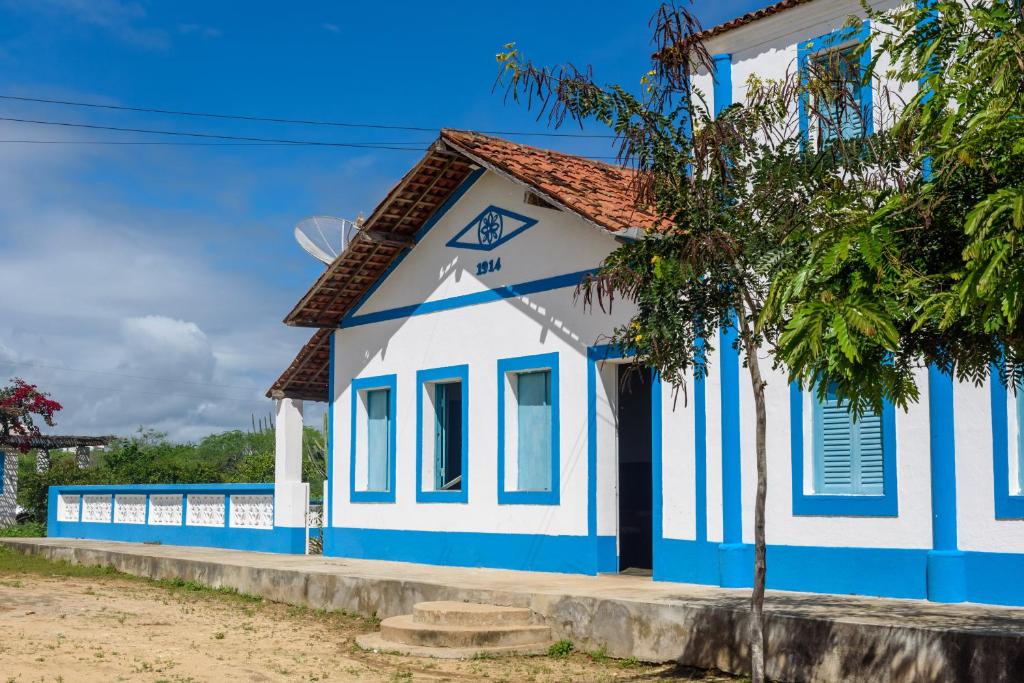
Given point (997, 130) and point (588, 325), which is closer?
point (997, 130)

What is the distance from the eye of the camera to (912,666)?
7.98m

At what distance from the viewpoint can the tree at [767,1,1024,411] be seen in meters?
4.75

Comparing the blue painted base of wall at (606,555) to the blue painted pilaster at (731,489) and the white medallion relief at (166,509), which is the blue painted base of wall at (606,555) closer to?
the blue painted pilaster at (731,489)

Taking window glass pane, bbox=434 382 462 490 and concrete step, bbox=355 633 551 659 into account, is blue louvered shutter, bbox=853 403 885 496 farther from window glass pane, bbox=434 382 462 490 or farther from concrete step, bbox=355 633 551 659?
window glass pane, bbox=434 382 462 490

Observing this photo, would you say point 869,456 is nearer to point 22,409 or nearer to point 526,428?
point 526,428

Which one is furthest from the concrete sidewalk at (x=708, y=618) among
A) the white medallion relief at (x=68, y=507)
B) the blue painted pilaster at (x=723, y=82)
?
the white medallion relief at (x=68, y=507)

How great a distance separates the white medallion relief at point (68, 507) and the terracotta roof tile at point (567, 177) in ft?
41.5

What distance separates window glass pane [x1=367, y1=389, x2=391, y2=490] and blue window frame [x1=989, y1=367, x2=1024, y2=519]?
8.89 meters

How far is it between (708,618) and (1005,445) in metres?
2.83

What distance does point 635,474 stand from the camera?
51.0 feet

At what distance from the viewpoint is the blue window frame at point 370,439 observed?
54.7 feet

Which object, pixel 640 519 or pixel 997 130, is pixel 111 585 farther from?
pixel 997 130

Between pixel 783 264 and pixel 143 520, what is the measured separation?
16.9 meters

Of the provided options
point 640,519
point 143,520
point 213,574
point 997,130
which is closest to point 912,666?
point 997,130
